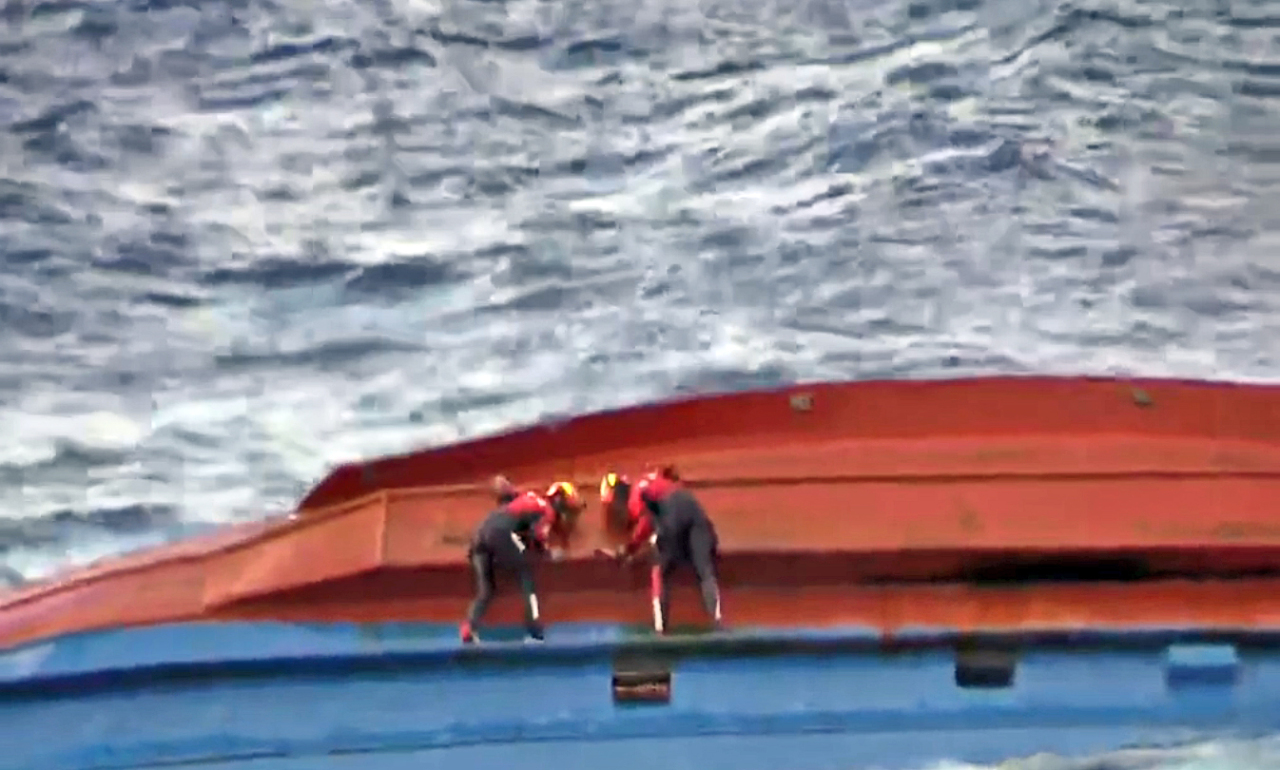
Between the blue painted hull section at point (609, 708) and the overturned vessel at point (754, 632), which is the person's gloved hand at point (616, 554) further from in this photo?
the blue painted hull section at point (609, 708)

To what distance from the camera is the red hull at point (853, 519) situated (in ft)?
9.61

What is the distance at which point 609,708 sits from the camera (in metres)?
2.80

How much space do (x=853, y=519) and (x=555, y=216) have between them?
3.30 m

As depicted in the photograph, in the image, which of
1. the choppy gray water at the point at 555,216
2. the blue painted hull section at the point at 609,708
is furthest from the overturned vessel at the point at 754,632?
the choppy gray water at the point at 555,216

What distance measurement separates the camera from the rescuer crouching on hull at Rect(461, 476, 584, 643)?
286 cm

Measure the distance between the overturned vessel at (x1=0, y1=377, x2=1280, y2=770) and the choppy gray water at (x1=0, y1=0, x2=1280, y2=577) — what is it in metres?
1.42

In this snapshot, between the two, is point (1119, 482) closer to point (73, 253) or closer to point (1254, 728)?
point (1254, 728)

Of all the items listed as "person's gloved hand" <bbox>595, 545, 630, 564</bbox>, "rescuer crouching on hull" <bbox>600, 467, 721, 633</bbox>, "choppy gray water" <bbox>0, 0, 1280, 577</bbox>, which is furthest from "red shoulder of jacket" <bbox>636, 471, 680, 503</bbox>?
"choppy gray water" <bbox>0, 0, 1280, 577</bbox>

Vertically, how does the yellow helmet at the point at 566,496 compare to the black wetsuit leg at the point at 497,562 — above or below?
above

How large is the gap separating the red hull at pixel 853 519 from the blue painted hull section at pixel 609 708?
3.0 inches

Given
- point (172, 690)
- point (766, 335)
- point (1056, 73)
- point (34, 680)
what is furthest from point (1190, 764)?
point (1056, 73)

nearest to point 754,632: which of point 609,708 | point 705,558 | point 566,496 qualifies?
point 705,558

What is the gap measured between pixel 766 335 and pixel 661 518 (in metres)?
2.49

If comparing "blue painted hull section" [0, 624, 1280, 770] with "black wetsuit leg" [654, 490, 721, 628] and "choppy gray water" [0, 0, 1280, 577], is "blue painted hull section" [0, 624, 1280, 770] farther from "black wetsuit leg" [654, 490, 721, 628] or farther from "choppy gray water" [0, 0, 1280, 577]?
"choppy gray water" [0, 0, 1280, 577]
